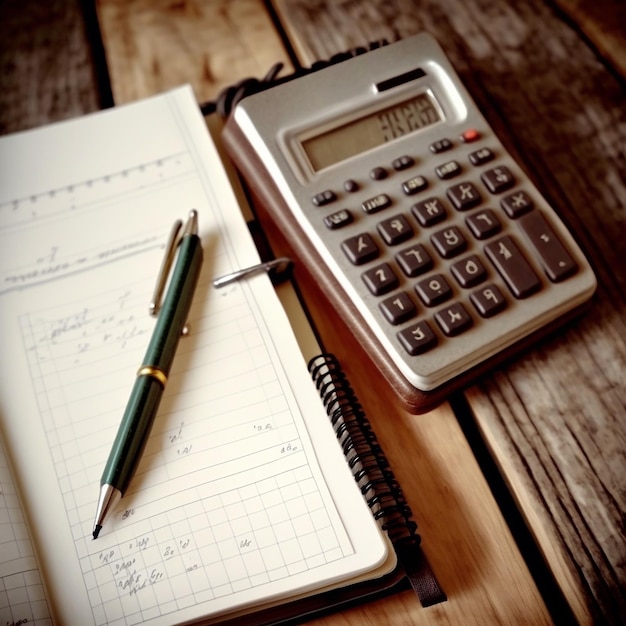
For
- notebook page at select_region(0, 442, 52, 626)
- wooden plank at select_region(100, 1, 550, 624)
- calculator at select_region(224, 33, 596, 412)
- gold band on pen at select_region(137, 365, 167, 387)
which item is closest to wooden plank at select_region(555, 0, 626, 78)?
calculator at select_region(224, 33, 596, 412)

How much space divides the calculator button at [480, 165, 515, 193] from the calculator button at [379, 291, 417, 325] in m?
0.12

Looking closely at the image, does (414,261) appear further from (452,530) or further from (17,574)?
(17,574)

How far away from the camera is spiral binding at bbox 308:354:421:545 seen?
0.37 metres

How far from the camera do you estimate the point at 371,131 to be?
18.8 inches

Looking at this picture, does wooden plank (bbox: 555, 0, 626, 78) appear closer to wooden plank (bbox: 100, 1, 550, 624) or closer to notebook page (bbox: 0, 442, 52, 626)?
wooden plank (bbox: 100, 1, 550, 624)

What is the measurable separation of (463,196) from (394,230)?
0.06m

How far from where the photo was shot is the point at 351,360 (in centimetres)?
44

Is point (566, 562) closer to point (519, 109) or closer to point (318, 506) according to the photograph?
point (318, 506)

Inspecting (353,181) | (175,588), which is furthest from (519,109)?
(175,588)

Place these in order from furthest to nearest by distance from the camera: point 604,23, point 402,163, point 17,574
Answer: point 604,23
point 402,163
point 17,574

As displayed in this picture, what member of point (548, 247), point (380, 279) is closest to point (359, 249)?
point (380, 279)

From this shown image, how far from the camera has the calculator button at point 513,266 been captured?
1.34 ft

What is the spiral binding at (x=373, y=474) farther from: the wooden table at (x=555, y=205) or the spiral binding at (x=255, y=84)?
the spiral binding at (x=255, y=84)

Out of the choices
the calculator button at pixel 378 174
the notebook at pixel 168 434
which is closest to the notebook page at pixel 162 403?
the notebook at pixel 168 434
